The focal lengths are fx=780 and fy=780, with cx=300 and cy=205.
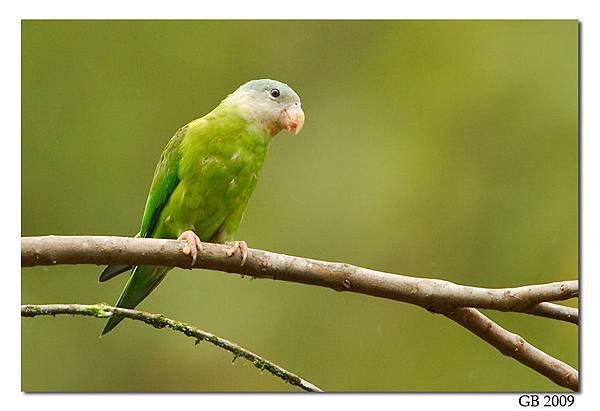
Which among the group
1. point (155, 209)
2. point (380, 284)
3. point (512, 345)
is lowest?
point (512, 345)

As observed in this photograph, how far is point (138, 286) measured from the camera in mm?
2740

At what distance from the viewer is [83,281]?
275cm

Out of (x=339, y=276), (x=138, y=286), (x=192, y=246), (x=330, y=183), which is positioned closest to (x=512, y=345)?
(x=339, y=276)

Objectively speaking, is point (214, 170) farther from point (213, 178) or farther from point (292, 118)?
point (292, 118)

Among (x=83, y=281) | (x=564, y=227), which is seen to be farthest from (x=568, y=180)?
(x=83, y=281)

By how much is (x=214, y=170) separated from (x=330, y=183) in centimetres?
47

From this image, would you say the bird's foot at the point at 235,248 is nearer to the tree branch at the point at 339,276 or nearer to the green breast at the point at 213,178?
the tree branch at the point at 339,276

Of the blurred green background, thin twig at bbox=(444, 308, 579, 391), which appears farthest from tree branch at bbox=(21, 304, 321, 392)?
thin twig at bbox=(444, 308, 579, 391)

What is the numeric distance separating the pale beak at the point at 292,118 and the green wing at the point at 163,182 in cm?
35

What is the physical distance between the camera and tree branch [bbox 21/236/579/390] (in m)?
2.12

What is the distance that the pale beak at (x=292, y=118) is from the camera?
2.72 meters
